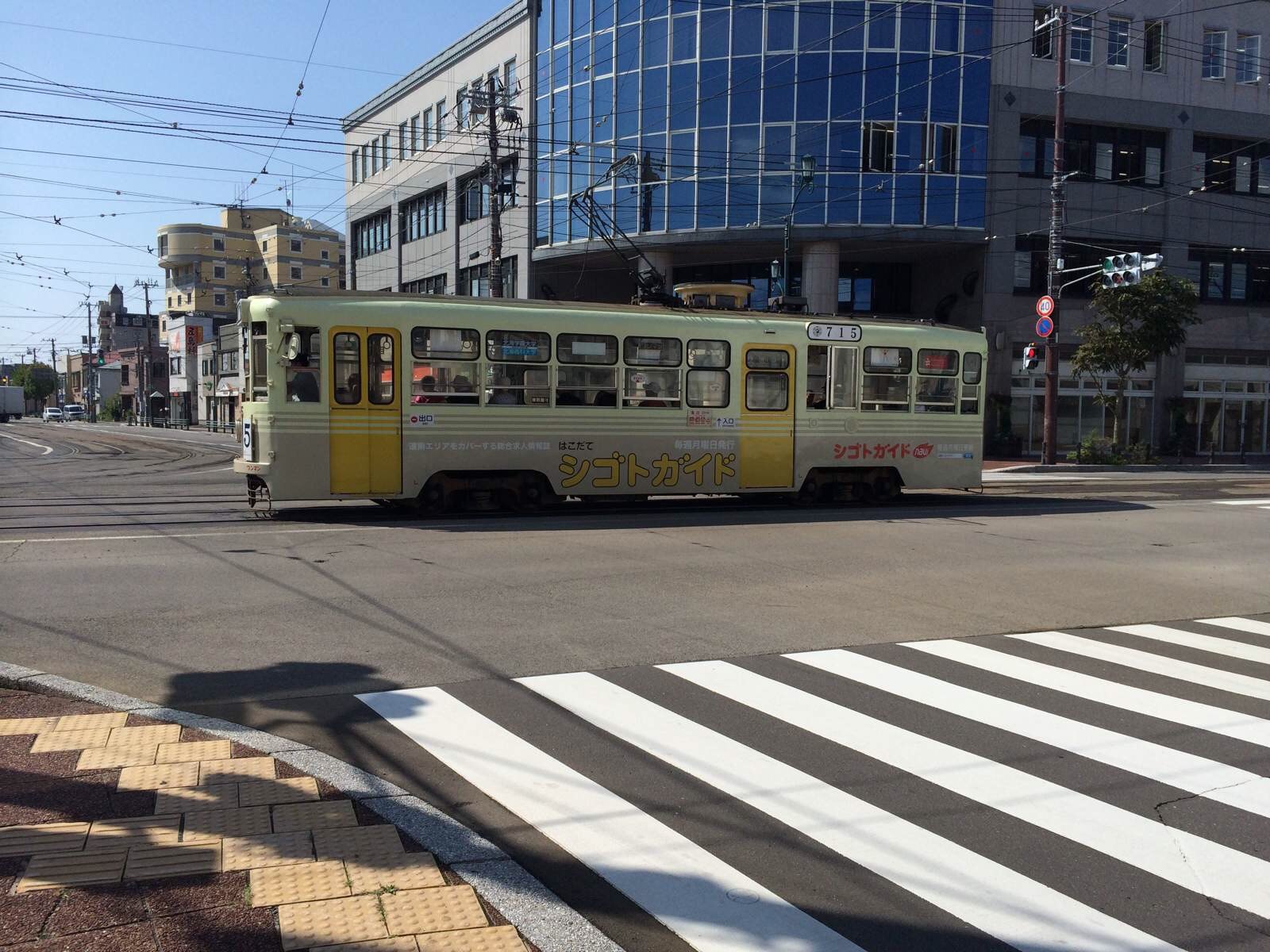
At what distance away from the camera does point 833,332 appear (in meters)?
18.4

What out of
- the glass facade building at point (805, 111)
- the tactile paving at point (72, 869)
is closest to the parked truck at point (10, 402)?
the glass facade building at point (805, 111)

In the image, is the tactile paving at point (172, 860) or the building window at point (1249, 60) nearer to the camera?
the tactile paving at point (172, 860)

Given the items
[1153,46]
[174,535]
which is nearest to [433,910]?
[174,535]

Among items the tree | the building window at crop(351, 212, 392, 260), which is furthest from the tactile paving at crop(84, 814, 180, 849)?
the tree

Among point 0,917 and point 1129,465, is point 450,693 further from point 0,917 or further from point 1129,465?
point 1129,465

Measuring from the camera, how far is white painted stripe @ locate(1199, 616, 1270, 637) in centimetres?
935

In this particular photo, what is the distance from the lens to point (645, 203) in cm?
3766

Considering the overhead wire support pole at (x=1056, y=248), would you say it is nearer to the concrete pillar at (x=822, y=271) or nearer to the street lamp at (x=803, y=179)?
the concrete pillar at (x=822, y=271)

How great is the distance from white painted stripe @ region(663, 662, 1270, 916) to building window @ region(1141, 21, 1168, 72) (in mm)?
41023

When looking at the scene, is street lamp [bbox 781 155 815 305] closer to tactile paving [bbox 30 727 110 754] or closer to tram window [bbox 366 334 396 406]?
tram window [bbox 366 334 396 406]

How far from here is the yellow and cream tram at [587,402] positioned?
49.7 feet

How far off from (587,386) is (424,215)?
38201 mm

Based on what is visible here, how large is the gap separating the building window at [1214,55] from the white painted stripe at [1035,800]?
43.5m

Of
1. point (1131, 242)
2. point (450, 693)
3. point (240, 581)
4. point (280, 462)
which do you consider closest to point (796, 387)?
point (280, 462)
